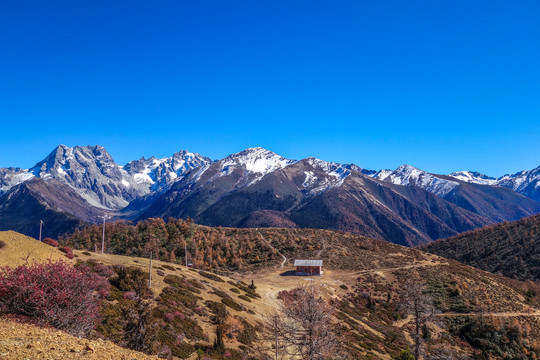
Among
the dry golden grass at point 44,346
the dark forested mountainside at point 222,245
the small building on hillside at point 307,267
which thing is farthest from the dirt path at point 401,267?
the dry golden grass at point 44,346

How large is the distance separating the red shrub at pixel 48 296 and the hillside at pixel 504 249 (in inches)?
4885

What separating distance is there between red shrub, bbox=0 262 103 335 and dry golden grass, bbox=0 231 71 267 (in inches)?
388

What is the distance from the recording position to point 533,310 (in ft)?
222

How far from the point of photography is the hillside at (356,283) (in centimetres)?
4700

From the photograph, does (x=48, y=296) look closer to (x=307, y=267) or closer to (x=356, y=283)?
(x=307, y=267)

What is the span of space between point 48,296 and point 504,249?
481ft

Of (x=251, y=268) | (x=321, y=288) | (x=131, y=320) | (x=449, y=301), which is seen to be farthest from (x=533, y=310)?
(x=131, y=320)

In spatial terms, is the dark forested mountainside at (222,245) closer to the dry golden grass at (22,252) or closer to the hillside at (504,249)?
the hillside at (504,249)

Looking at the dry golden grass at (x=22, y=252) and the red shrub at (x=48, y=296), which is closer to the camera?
the red shrub at (x=48, y=296)

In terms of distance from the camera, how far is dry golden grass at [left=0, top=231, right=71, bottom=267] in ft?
89.5

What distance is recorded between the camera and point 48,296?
18016 millimetres

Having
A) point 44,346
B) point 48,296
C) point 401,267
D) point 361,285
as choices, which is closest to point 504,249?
point 401,267

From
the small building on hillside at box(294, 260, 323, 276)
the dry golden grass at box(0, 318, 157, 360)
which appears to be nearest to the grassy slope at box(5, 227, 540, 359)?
the small building on hillside at box(294, 260, 323, 276)

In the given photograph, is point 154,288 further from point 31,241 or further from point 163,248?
point 163,248
